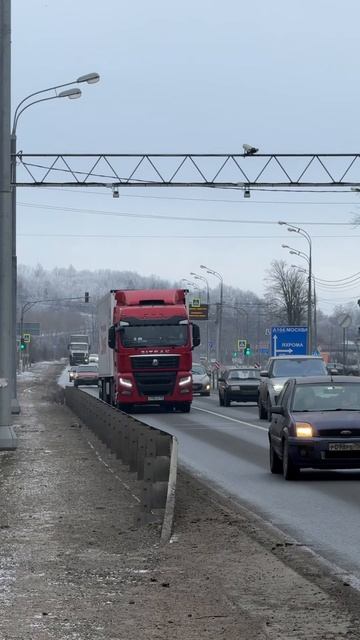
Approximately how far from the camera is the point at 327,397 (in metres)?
20.1

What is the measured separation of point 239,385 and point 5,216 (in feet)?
96.7

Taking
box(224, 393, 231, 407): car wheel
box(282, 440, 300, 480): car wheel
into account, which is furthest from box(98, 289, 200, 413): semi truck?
box(282, 440, 300, 480): car wheel

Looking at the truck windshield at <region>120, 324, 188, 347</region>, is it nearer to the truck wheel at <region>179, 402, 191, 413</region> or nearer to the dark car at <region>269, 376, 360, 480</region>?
the truck wheel at <region>179, 402, 191, 413</region>

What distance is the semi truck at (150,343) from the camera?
41156 millimetres

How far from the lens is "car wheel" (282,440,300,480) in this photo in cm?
1912

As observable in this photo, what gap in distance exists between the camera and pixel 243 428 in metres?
36.1

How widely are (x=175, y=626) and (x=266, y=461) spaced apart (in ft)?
50.9

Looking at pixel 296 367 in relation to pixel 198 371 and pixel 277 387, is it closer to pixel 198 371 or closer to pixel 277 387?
pixel 277 387

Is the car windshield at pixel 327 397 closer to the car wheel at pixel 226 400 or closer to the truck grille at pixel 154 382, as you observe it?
the truck grille at pixel 154 382

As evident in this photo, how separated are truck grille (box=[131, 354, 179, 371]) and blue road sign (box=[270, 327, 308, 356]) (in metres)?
19.0

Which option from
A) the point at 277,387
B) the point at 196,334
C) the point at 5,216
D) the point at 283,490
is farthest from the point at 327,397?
the point at 196,334

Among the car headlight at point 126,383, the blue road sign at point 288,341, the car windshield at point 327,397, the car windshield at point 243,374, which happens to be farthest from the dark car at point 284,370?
the blue road sign at point 288,341

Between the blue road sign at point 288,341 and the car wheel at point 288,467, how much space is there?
40313 mm

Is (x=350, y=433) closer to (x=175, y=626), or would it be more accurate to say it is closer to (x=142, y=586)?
(x=142, y=586)
